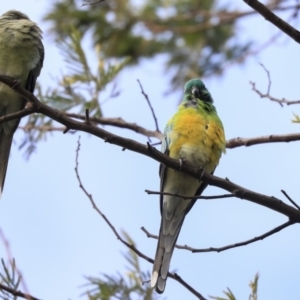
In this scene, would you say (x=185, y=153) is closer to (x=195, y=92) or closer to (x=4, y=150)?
(x=195, y=92)

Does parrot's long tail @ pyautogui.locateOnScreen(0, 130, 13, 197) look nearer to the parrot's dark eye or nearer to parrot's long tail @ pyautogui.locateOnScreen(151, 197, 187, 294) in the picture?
parrot's long tail @ pyautogui.locateOnScreen(151, 197, 187, 294)

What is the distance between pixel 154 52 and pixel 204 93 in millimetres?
2236

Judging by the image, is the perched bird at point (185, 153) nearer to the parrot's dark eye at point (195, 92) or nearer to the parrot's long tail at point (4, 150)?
the parrot's dark eye at point (195, 92)

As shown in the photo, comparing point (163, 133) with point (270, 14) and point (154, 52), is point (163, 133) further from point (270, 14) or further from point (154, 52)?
point (154, 52)

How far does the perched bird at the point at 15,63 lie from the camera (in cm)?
423

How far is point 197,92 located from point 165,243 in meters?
1.03

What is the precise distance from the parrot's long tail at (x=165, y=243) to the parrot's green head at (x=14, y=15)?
1677mm

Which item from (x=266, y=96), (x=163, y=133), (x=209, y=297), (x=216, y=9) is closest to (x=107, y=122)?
(x=163, y=133)

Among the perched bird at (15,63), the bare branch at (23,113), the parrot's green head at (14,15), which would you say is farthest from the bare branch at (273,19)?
the parrot's green head at (14,15)

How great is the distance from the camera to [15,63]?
435 centimetres

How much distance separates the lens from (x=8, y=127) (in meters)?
4.21

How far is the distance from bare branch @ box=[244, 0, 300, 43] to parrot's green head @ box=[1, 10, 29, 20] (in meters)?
2.33

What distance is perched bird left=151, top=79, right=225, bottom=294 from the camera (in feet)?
12.8

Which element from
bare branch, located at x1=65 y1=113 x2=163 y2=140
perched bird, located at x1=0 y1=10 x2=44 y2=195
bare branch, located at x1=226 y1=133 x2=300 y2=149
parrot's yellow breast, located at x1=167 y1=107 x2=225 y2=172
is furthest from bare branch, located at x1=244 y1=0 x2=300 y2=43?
perched bird, located at x1=0 y1=10 x2=44 y2=195
